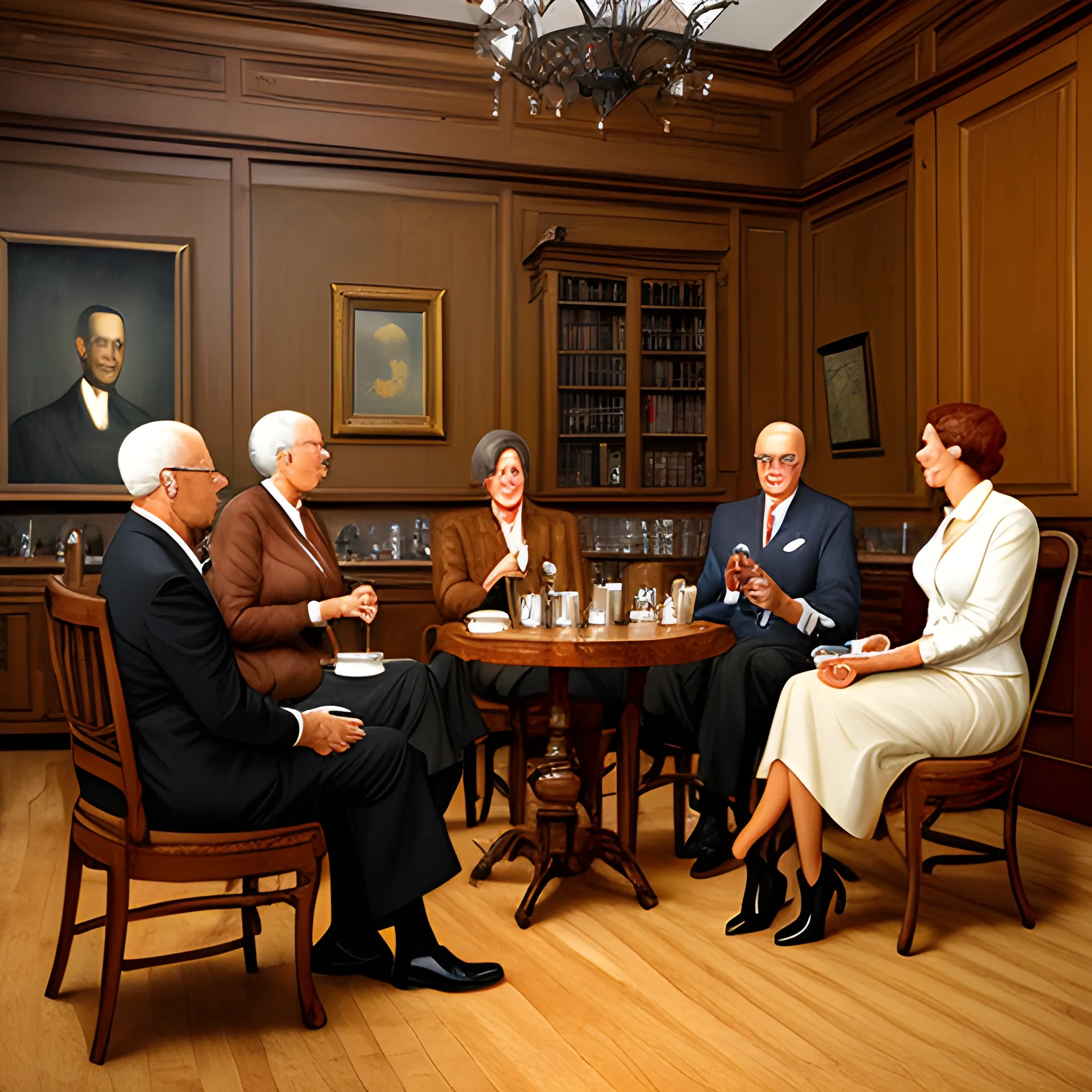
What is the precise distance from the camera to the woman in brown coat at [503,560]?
4.02 meters

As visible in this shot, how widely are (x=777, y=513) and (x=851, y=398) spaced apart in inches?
131

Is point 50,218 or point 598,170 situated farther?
point 598,170

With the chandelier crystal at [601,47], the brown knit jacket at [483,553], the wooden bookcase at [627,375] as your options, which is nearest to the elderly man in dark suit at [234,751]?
the brown knit jacket at [483,553]

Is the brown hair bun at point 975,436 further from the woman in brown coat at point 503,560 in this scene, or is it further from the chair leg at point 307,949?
the chair leg at point 307,949

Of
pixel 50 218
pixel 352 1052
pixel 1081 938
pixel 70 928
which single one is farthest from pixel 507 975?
pixel 50 218

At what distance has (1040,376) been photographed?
200 inches

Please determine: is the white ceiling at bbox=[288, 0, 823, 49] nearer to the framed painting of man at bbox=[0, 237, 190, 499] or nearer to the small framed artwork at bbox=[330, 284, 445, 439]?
the small framed artwork at bbox=[330, 284, 445, 439]

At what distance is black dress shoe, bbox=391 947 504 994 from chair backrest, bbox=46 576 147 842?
2.82ft

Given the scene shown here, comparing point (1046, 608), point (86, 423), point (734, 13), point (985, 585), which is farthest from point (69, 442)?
point (1046, 608)

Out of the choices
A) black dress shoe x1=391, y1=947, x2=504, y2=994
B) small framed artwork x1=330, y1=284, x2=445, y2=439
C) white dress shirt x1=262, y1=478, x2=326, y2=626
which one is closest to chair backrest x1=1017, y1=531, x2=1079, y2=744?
black dress shoe x1=391, y1=947, x2=504, y2=994

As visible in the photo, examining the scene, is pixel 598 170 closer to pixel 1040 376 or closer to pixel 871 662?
pixel 1040 376

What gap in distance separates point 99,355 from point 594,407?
10.4 ft

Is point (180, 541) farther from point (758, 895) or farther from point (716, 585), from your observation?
point (716, 585)

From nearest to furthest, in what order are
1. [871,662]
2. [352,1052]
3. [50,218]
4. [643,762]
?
[352,1052] → [871,662] → [643,762] → [50,218]
